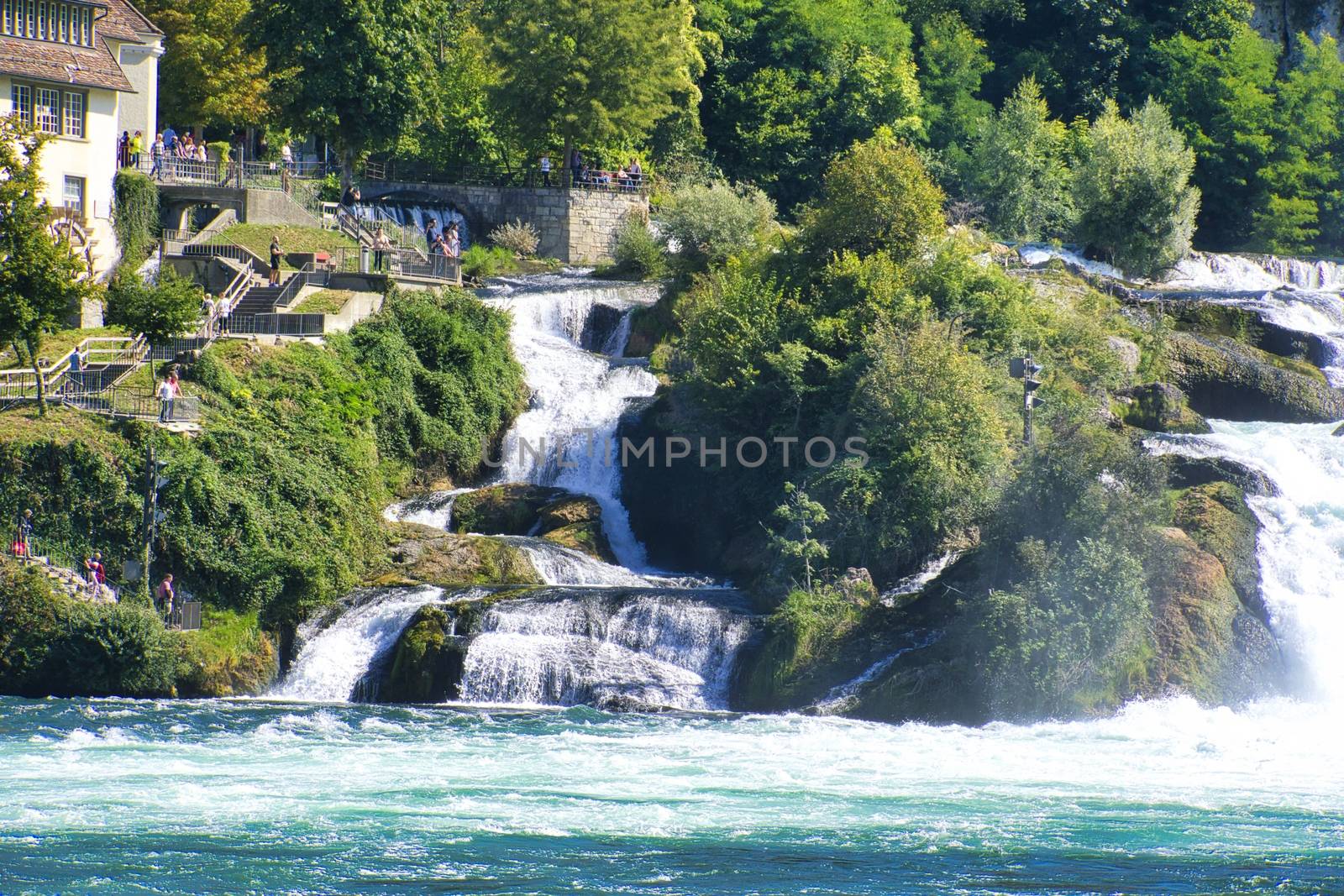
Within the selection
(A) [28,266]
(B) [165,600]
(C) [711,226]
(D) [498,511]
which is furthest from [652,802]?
(C) [711,226]

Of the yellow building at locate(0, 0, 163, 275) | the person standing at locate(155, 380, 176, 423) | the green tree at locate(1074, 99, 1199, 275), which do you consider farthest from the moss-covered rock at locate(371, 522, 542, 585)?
the green tree at locate(1074, 99, 1199, 275)

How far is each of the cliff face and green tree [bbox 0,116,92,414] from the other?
60.6m

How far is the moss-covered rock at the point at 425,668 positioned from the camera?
1581 inches

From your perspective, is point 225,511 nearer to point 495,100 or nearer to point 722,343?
point 722,343

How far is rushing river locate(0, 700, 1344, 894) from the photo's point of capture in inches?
1049

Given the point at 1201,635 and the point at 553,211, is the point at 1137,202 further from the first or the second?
the point at 1201,635

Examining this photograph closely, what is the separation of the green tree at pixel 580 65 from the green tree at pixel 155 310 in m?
24.4

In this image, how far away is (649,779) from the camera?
32.2 m

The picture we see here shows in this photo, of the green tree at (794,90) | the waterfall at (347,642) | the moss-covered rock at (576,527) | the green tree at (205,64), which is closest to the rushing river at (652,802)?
the waterfall at (347,642)

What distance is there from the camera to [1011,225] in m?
74.2

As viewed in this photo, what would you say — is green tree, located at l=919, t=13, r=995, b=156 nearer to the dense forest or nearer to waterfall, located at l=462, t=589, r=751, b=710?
the dense forest

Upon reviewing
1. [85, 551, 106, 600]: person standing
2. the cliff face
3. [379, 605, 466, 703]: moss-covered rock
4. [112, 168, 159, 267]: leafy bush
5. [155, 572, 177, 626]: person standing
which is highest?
the cliff face

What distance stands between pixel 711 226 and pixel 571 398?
7.47 meters

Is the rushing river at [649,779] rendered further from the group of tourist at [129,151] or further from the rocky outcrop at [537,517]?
the group of tourist at [129,151]
